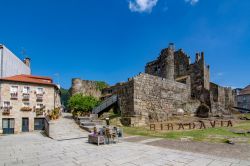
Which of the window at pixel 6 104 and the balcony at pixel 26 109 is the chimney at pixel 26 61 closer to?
the window at pixel 6 104

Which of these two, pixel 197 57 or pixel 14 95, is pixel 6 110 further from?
pixel 197 57

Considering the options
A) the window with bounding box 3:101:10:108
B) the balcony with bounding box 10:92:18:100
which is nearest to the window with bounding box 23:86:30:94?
the balcony with bounding box 10:92:18:100

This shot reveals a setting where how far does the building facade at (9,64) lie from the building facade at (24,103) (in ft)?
8.60

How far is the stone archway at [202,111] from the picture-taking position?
97.5 feet

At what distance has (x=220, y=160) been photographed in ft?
26.0

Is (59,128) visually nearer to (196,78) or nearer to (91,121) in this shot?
(91,121)

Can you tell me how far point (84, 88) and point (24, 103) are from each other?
1250cm

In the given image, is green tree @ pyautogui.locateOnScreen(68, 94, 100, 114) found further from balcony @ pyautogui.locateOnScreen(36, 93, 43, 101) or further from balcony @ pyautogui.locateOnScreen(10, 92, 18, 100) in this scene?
balcony @ pyautogui.locateOnScreen(10, 92, 18, 100)

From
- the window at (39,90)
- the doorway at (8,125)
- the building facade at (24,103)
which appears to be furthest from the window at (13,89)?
the doorway at (8,125)

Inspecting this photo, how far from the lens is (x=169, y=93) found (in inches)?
1100

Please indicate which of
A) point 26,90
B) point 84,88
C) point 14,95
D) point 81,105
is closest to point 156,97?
point 81,105

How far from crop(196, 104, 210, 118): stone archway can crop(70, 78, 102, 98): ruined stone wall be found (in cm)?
1807

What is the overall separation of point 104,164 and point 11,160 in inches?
173

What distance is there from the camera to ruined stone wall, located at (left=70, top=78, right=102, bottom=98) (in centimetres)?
3603
